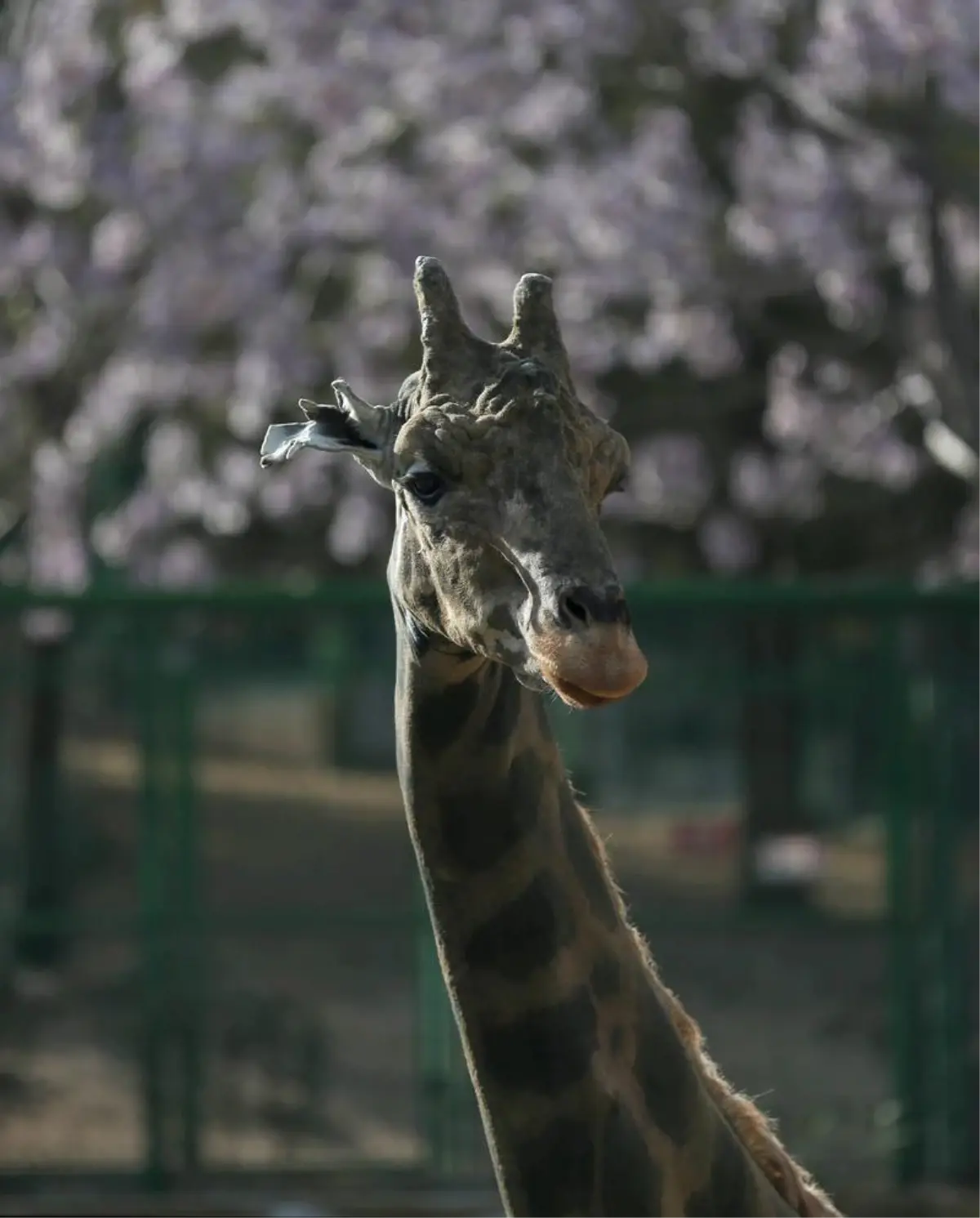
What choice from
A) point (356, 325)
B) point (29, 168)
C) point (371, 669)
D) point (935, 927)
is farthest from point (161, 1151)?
point (29, 168)

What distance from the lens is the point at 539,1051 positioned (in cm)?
261

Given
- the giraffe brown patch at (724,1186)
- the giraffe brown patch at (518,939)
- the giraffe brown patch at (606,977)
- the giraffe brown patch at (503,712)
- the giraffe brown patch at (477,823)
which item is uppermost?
the giraffe brown patch at (503,712)

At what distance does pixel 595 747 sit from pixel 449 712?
4440mm

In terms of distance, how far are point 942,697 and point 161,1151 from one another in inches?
124

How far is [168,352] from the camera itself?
10.4 m

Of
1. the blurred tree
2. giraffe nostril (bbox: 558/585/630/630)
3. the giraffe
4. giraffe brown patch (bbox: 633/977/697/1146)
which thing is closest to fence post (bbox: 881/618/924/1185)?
the blurred tree

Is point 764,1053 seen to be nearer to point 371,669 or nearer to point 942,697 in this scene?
point 942,697

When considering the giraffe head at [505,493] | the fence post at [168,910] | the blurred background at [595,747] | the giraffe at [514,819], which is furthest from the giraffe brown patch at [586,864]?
the fence post at [168,910]

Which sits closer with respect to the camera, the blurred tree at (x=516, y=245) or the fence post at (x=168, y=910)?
the fence post at (x=168, y=910)

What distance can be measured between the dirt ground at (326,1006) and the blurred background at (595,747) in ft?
0.04

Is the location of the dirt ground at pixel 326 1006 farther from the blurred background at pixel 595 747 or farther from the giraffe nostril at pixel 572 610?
the giraffe nostril at pixel 572 610

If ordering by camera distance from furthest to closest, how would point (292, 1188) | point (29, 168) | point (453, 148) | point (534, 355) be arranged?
point (29, 168), point (453, 148), point (292, 1188), point (534, 355)

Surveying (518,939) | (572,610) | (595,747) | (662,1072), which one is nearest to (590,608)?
(572,610)

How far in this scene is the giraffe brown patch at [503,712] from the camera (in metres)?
2.62
